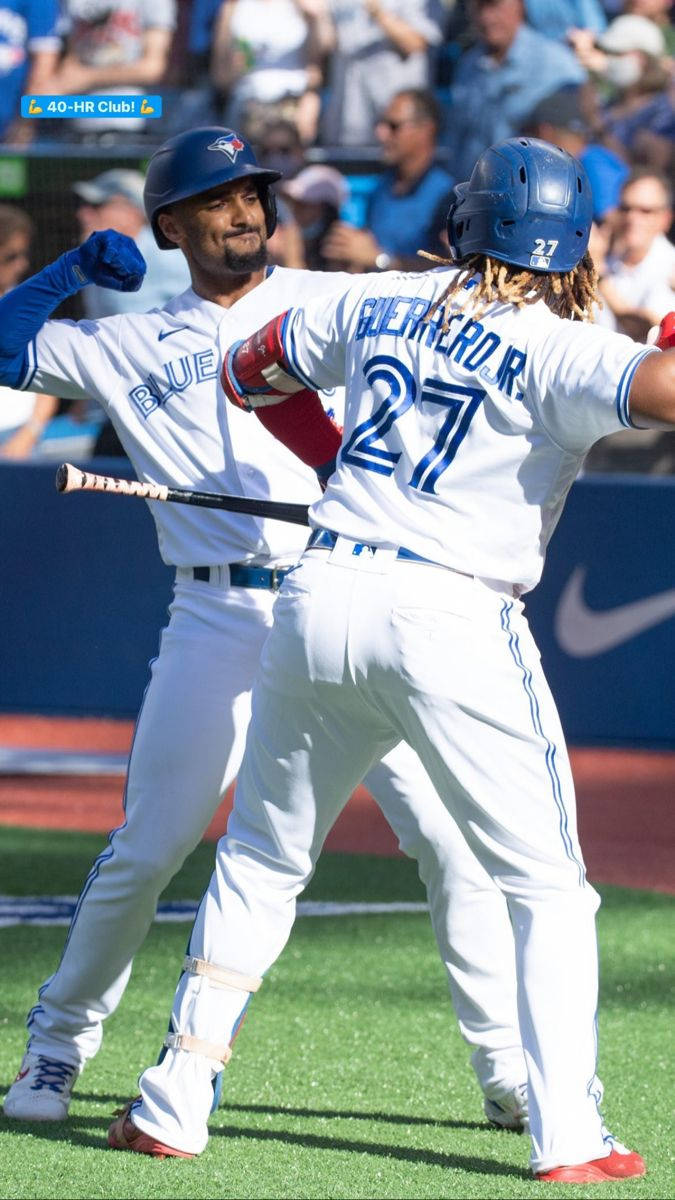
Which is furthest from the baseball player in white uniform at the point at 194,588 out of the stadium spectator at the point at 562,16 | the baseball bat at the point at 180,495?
the stadium spectator at the point at 562,16

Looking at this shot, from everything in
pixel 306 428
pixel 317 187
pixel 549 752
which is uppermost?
pixel 317 187

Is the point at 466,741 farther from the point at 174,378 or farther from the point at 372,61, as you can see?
the point at 372,61

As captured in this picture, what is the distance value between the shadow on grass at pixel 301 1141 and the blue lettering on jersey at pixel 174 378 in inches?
65.8

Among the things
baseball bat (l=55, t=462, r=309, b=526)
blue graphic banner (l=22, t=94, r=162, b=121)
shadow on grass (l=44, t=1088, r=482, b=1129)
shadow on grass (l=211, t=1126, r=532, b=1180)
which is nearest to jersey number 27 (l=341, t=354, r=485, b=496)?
baseball bat (l=55, t=462, r=309, b=526)

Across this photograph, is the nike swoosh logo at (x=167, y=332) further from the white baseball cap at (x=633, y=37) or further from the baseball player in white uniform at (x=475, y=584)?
the white baseball cap at (x=633, y=37)

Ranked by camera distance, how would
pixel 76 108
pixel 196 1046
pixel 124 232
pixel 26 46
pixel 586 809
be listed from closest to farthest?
pixel 196 1046
pixel 76 108
pixel 586 809
pixel 124 232
pixel 26 46

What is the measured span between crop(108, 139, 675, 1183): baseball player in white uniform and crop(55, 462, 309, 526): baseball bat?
507mm

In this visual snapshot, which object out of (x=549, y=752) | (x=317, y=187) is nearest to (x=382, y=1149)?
(x=549, y=752)

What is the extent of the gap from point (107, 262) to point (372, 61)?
736 cm

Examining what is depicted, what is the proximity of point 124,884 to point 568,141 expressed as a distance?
7351 mm

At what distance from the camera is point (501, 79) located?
10.4 meters

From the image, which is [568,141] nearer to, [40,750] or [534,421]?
[40,750]

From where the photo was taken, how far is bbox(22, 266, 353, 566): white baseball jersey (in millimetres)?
4086

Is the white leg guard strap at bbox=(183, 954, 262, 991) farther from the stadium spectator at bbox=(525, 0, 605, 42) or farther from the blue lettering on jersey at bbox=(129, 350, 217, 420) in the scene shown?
the stadium spectator at bbox=(525, 0, 605, 42)
